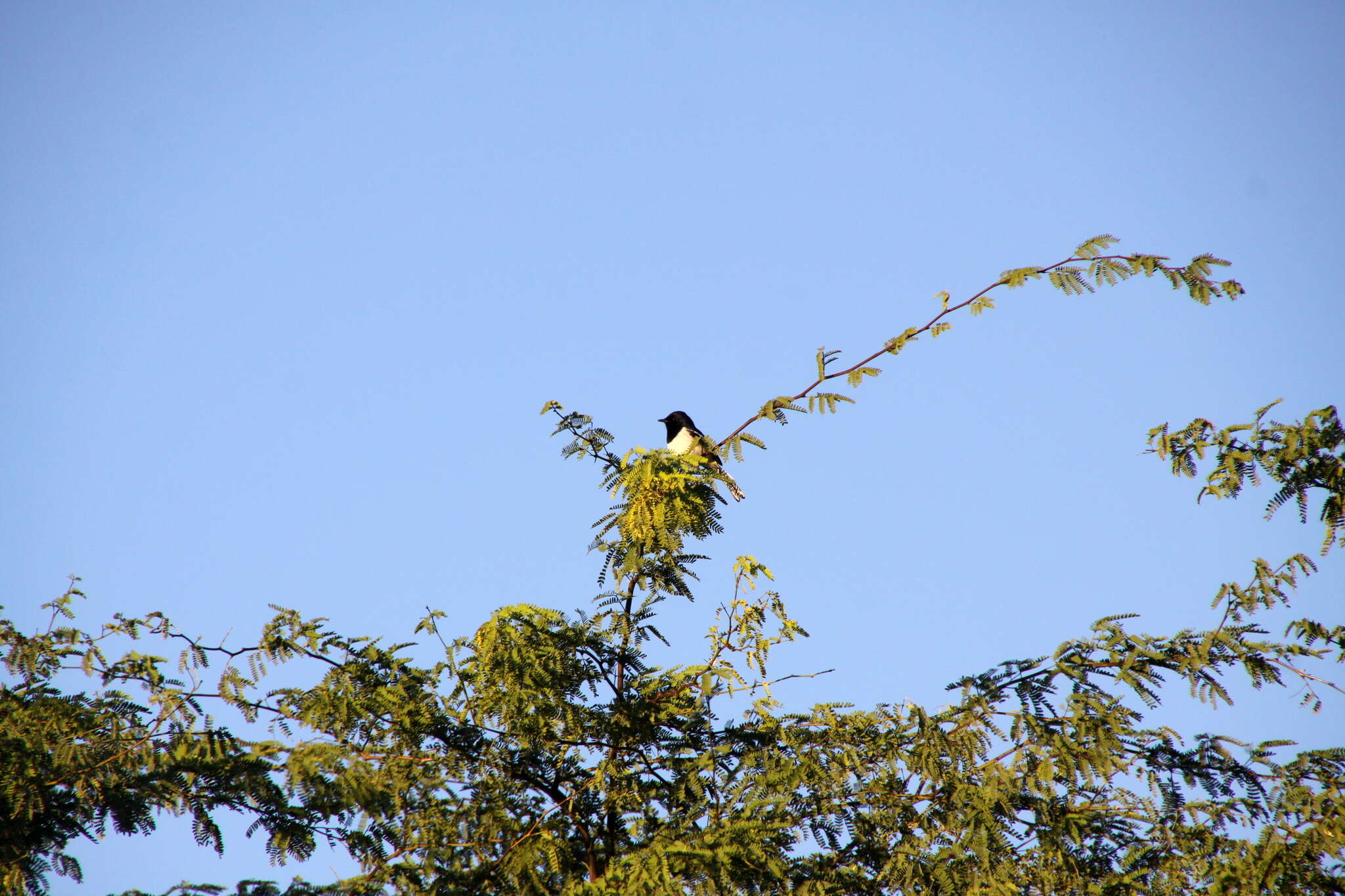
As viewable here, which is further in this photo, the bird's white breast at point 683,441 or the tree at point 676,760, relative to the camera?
the bird's white breast at point 683,441

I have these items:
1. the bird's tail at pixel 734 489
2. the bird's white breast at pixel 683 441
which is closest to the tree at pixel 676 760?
the bird's tail at pixel 734 489

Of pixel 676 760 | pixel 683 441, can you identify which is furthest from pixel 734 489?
pixel 683 441

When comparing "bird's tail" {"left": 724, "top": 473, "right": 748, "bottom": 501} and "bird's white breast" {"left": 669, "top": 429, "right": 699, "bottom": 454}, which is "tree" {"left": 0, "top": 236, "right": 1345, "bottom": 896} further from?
"bird's white breast" {"left": 669, "top": 429, "right": 699, "bottom": 454}

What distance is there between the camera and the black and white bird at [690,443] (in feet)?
19.1

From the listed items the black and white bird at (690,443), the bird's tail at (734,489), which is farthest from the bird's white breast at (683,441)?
the bird's tail at (734,489)

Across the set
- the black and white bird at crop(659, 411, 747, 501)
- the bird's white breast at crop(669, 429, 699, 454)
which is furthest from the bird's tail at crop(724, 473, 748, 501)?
the bird's white breast at crop(669, 429, 699, 454)

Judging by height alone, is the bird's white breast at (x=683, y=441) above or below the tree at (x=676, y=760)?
above

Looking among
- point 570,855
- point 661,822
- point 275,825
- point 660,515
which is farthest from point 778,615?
point 275,825

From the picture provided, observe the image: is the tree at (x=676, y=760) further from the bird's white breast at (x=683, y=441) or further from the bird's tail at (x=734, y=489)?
the bird's white breast at (x=683, y=441)

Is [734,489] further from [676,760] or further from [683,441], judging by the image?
[683,441]

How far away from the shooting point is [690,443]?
982 cm

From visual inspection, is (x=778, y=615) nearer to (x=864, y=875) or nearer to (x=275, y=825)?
(x=864, y=875)

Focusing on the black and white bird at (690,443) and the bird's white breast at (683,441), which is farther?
the bird's white breast at (683,441)

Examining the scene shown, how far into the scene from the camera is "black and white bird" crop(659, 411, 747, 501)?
5.82m
